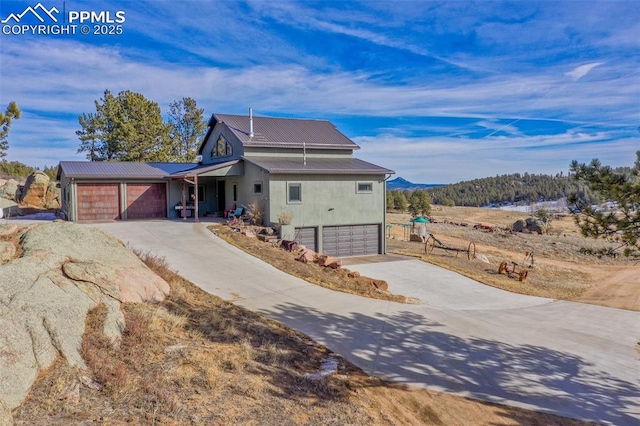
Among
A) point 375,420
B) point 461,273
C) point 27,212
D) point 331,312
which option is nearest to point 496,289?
point 461,273

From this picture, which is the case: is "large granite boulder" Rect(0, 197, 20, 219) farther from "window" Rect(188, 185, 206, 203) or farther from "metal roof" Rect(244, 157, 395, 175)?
"metal roof" Rect(244, 157, 395, 175)

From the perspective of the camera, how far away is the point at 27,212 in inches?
1064

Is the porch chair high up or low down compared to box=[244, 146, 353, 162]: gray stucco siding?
down

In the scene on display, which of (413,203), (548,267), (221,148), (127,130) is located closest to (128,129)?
(127,130)

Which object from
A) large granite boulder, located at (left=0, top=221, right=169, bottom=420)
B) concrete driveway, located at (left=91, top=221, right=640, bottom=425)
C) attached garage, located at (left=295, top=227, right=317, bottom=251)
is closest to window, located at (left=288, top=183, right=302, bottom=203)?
attached garage, located at (left=295, top=227, right=317, bottom=251)

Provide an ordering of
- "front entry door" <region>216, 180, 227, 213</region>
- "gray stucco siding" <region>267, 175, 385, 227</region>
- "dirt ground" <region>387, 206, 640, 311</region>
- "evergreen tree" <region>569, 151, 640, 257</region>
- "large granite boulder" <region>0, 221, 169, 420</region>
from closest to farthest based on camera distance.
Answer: "large granite boulder" <region>0, 221, 169, 420</region>
"evergreen tree" <region>569, 151, 640, 257</region>
"dirt ground" <region>387, 206, 640, 311</region>
"gray stucco siding" <region>267, 175, 385, 227</region>
"front entry door" <region>216, 180, 227, 213</region>

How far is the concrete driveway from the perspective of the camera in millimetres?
7145

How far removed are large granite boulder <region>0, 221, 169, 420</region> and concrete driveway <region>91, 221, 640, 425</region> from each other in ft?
9.24

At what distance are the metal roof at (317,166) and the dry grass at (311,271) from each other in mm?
4016

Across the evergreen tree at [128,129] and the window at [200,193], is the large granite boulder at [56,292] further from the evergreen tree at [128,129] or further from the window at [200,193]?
the evergreen tree at [128,129]

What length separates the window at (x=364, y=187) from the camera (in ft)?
74.8

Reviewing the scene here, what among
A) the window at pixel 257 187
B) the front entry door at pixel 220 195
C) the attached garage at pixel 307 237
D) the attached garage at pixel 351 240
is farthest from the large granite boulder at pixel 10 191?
the attached garage at pixel 351 240

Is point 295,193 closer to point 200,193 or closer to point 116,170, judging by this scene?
point 200,193

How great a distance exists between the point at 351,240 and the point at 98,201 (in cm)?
1373
